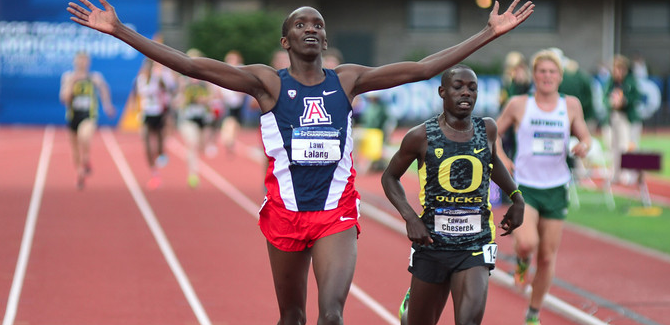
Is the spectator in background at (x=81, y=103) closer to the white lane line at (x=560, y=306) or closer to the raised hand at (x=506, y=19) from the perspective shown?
the white lane line at (x=560, y=306)

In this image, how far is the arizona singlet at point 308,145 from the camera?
5758 mm

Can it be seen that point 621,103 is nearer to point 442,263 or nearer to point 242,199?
point 242,199

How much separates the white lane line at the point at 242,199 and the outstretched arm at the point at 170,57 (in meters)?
3.17


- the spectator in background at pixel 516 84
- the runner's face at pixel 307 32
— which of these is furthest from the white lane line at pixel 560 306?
the spectator in background at pixel 516 84

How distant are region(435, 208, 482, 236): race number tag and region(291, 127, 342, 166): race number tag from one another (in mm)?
673

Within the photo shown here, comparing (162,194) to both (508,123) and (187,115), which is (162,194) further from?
(508,123)

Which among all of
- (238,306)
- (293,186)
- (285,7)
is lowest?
(238,306)

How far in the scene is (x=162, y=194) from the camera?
1752 cm

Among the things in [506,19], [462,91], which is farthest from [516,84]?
[462,91]

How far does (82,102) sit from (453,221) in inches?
489

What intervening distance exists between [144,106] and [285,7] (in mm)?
24840

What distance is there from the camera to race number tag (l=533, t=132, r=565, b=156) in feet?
25.8

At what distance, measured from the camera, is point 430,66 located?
235 inches

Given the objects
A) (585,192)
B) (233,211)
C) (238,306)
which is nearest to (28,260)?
(238,306)
